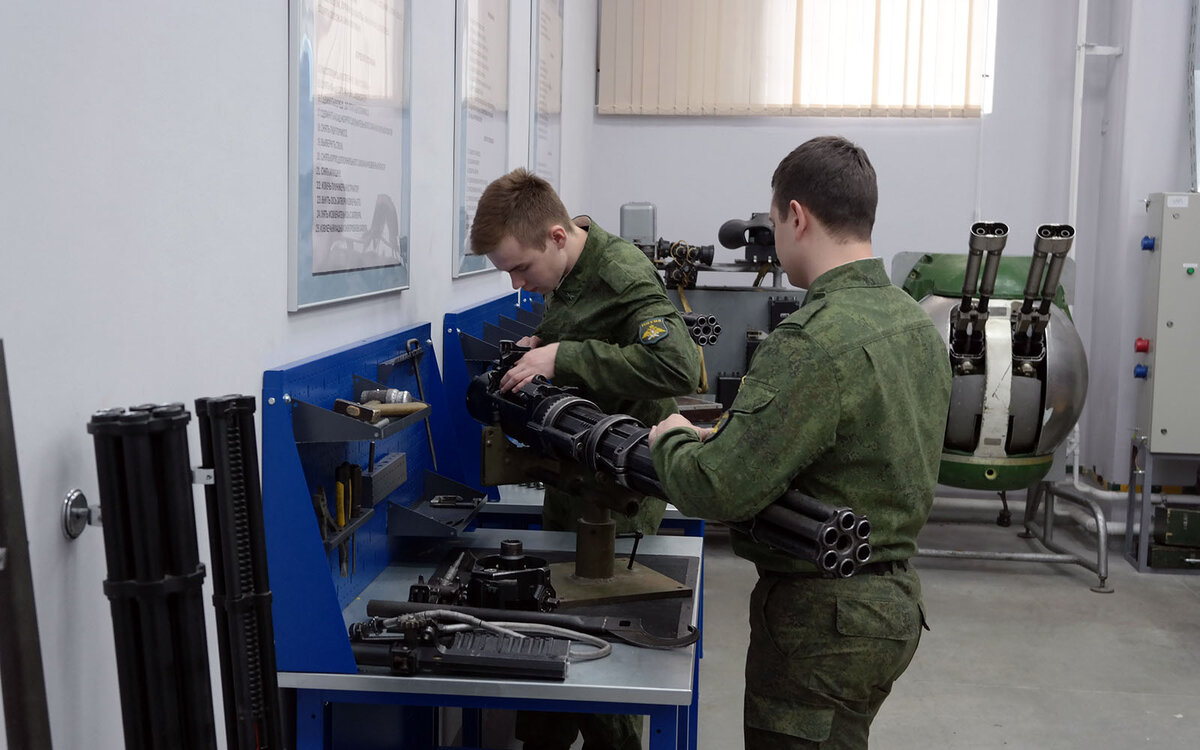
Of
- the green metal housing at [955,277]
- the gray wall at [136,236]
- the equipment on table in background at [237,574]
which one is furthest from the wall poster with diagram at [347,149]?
the green metal housing at [955,277]

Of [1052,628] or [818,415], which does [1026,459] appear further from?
[818,415]

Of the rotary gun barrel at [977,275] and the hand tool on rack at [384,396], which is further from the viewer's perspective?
the rotary gun barrel at [977,275]

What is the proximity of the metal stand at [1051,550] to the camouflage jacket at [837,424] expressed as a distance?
293 cm

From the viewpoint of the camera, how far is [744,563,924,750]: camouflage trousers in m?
1.65

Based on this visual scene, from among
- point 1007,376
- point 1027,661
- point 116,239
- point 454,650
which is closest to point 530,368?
point 454,650

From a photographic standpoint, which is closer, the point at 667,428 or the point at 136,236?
the point at 136,236

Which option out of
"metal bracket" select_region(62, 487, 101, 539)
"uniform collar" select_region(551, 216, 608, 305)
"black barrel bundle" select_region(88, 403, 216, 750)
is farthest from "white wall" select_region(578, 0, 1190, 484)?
"black barrel bundle" select_region(88, 403, 216, 750)

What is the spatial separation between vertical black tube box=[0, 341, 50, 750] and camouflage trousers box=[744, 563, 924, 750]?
1018 mm

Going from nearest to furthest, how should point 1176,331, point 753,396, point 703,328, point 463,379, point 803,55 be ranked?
point 753,396, point 463,379, point 703,328, point 1176,331, point 803,55

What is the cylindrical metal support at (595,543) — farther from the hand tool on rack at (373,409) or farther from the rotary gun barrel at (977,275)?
the rotary gun barrel at (977,275)

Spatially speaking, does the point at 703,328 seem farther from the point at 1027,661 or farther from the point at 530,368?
the point at 1027,661

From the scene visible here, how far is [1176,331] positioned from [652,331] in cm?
322

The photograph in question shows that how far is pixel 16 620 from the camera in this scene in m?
1.00

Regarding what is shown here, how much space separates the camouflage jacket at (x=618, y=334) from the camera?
2.20 meters
